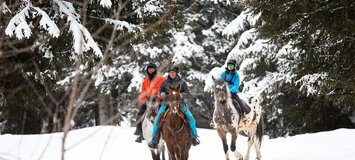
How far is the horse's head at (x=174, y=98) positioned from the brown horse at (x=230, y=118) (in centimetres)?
199

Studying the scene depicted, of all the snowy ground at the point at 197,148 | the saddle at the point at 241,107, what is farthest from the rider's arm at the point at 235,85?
the snowy ground at the point at 197,148

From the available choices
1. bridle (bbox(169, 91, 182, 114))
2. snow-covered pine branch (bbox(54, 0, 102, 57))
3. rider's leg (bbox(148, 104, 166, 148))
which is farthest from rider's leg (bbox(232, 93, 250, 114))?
snow-covered pine branch (bbox(54, 0, 102, 57))

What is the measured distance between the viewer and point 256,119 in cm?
1237

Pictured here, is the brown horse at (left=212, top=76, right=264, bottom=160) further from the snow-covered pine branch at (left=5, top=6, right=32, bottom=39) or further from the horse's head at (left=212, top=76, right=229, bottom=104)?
the snow-covered pine branch at (left=5, top=6, right=32, bottom=39)

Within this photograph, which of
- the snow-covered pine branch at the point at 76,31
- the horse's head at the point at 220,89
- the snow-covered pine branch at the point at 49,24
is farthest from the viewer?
the horse's head at the point at 220,89

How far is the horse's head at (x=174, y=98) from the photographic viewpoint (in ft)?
28.7

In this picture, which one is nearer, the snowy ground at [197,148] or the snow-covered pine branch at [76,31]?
the snow-covered pine branch at [76,31]

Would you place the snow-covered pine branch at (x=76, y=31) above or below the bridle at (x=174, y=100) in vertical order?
above

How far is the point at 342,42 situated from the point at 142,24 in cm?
427

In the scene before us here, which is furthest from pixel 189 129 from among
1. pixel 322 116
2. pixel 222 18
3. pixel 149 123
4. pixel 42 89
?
pixel 222 18

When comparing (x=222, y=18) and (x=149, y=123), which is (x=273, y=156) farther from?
(x=222, y=18)

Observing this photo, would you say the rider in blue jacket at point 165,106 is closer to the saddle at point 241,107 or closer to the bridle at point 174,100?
the bridle at point 174,100

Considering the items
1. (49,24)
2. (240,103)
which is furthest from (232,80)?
(49,24)

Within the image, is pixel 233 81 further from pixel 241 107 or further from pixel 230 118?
pixel 230 118
